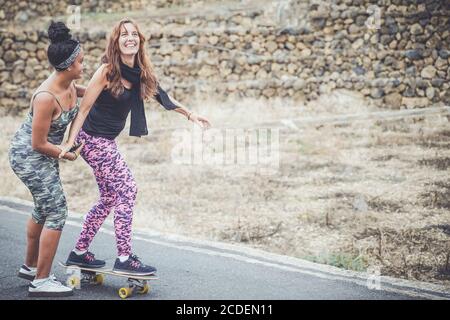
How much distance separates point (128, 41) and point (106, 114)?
0.59 metres

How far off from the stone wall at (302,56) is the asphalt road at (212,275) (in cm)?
836

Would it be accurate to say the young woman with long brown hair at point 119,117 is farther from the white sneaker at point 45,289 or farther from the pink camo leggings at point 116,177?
the white sneaker at point 45,289

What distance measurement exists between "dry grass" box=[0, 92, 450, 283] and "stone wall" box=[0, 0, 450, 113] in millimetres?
1679

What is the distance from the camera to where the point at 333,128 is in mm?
12219

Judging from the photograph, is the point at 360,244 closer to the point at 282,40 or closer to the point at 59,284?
the point at 59,284

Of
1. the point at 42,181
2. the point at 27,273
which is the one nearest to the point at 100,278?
the point at 27,273

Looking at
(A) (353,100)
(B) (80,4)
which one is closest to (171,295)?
(A) (353,100)

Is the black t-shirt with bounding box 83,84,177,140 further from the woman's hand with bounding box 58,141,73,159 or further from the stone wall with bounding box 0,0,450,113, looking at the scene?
the stone wall with bounding box 0,0,450,113

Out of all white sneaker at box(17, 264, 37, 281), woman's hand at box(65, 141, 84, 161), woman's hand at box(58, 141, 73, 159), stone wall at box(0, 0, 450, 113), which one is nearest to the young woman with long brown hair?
woman's hand at box(65, 141, 84, 161)

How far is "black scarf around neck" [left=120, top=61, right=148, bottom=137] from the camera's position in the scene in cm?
494

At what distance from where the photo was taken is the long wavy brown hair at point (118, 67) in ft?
15.9

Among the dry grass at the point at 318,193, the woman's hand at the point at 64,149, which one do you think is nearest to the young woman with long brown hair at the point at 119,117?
the woman's hand at the point at 64,149
